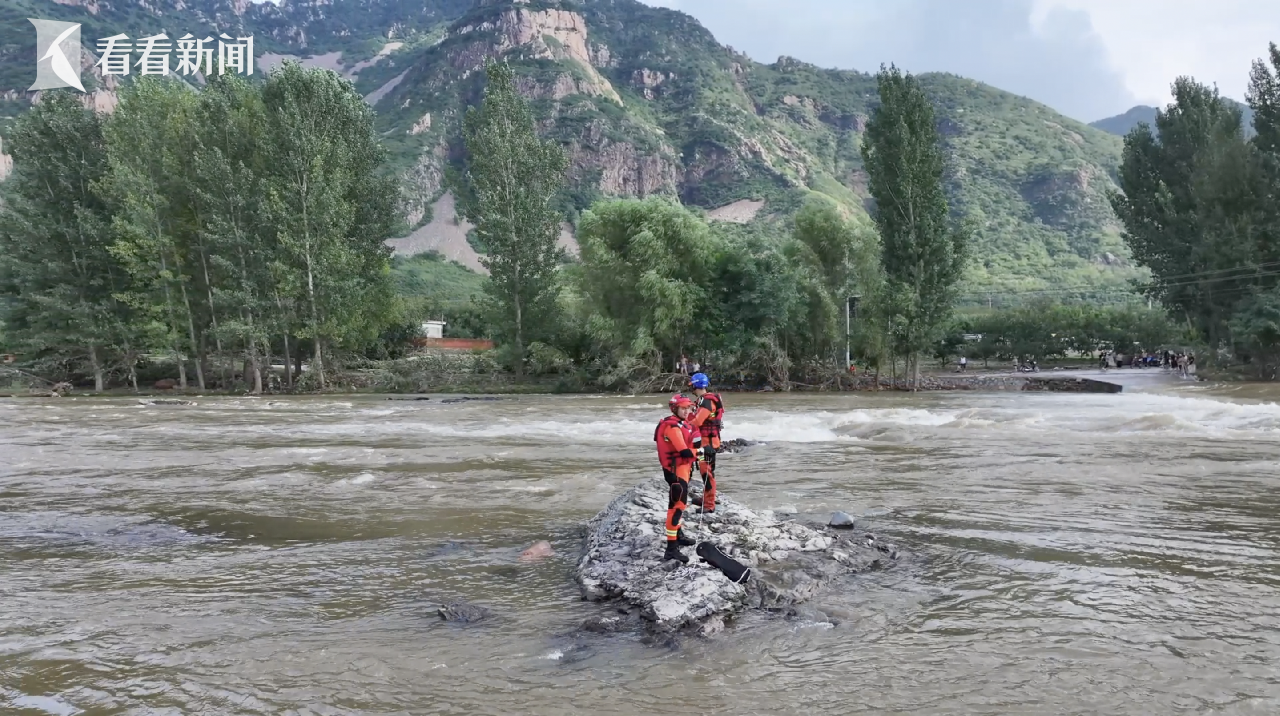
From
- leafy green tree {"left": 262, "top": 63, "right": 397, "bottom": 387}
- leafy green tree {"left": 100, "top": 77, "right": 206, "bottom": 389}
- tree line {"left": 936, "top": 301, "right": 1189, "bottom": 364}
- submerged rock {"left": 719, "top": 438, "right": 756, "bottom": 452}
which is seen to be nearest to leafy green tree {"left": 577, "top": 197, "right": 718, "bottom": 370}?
leafy green tree {"left": 262, "top": 63, "right": 397, "bottom": 387}

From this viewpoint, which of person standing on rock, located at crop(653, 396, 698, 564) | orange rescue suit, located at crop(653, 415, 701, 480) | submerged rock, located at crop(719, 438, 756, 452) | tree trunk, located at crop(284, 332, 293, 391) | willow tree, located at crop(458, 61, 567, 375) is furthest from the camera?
willow tree, located at crop(458, 61, 567, 375)

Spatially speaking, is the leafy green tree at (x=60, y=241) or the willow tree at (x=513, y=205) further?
the willow tree at (x=513, y=205)

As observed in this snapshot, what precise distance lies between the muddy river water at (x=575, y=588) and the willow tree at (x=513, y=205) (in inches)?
1187

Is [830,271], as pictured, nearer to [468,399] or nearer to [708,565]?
[468,399]

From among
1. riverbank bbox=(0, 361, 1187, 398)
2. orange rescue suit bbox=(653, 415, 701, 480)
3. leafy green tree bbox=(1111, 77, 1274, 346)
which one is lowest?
riverbank bbox=(0, 361, 1187, 398)

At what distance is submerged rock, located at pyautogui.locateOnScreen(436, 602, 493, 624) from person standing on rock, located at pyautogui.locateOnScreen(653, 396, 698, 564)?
1975 mm

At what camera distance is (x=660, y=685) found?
5.97 metres

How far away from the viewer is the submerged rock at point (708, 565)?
24.4 feet

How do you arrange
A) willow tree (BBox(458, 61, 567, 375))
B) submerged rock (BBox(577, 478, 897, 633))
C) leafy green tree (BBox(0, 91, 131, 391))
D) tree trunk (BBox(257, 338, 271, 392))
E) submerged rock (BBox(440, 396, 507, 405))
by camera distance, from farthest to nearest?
1. willow tree (BBox(458, 61, 567, 375))
2. tree trunk (BBox(257, 338, 271, 392))
3. leafy green tree (BBox(0, 91, 131, 391))
4. submerged rock (BBox(440, 396, 507, 405))
5. submerged rock (BBox(577, 478, 897, 633))

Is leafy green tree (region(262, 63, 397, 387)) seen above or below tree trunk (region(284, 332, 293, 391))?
above

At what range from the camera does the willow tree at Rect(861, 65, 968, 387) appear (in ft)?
152

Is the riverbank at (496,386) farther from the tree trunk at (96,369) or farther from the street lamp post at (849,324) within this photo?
the street lamp post at (849,324)

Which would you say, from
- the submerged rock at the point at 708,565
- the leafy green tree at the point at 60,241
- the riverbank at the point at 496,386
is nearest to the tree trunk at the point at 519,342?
the riverbank at the point at 496,386

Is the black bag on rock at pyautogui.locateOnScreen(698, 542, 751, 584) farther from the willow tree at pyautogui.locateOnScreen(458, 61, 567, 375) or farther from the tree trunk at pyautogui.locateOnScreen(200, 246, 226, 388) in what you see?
the tree trunk at pyautogui.locateOnScreen(200, 246, 226, 388)
